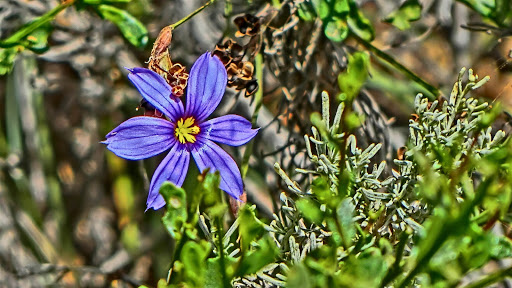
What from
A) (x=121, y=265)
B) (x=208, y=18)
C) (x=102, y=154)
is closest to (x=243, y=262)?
(x=208, y=18)

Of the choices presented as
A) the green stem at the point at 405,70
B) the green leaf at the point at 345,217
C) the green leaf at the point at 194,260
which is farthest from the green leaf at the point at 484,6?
the green leaf at the point at 194,260

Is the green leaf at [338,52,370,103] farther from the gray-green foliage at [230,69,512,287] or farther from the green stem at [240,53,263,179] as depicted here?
the green stem at [240,53,263,179]

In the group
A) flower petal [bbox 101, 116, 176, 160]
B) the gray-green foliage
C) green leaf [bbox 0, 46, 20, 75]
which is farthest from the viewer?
green leaf [bbox 0, 46, 20, 75]

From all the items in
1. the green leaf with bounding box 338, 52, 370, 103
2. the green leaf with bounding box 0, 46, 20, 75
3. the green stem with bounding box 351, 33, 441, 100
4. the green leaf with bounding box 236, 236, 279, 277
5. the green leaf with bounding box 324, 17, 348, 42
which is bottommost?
the green stem with bounding box 351, 33, 441, 100

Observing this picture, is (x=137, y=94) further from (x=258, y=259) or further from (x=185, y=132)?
(x=258, y=259)

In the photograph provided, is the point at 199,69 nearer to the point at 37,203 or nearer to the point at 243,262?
the point at 243,262

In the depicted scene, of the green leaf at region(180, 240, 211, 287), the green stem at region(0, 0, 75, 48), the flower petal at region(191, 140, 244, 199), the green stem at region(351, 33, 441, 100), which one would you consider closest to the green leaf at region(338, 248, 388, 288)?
the green leaf at region(180, 240, 211, 287)
